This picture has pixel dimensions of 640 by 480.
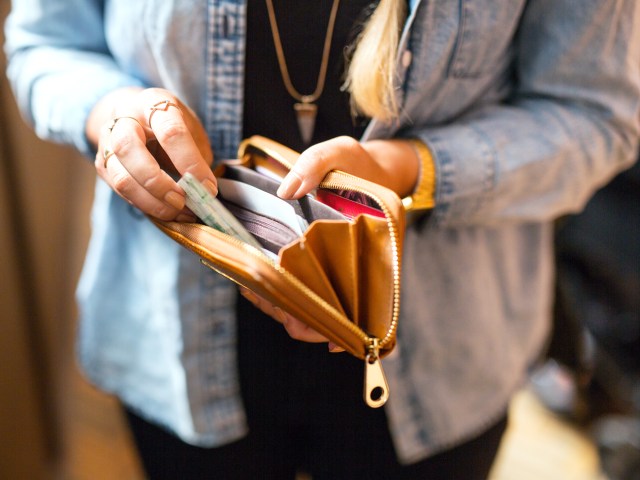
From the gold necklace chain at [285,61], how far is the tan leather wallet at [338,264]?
0.15 m

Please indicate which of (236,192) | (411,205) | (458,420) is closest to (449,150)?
(411,205)

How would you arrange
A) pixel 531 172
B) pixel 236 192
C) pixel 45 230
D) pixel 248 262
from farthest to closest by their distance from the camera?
pixel 45 230 < pixel 531 172 < pixel 236 192 < pixel 248 262

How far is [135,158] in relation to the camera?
430 millimetres

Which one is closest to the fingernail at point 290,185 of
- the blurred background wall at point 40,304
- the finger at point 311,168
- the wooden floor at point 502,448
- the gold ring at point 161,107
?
the finger at point 311,168

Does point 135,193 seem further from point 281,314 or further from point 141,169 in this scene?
point 281,314

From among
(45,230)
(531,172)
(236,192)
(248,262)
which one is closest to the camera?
(248,262)

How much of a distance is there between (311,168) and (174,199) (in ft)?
0.35

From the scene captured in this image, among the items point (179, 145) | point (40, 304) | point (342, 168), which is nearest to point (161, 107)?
point (179, 145)

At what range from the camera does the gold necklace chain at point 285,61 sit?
0.53 m

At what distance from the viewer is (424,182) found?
0.55 meters

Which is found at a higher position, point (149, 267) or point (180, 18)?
point (180, 18)

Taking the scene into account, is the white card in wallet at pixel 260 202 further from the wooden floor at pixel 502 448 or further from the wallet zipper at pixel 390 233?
the wooden floor at pixel 502 448

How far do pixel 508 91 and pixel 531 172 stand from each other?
0.36 feet

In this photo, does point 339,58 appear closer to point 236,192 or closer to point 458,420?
point 236,192
